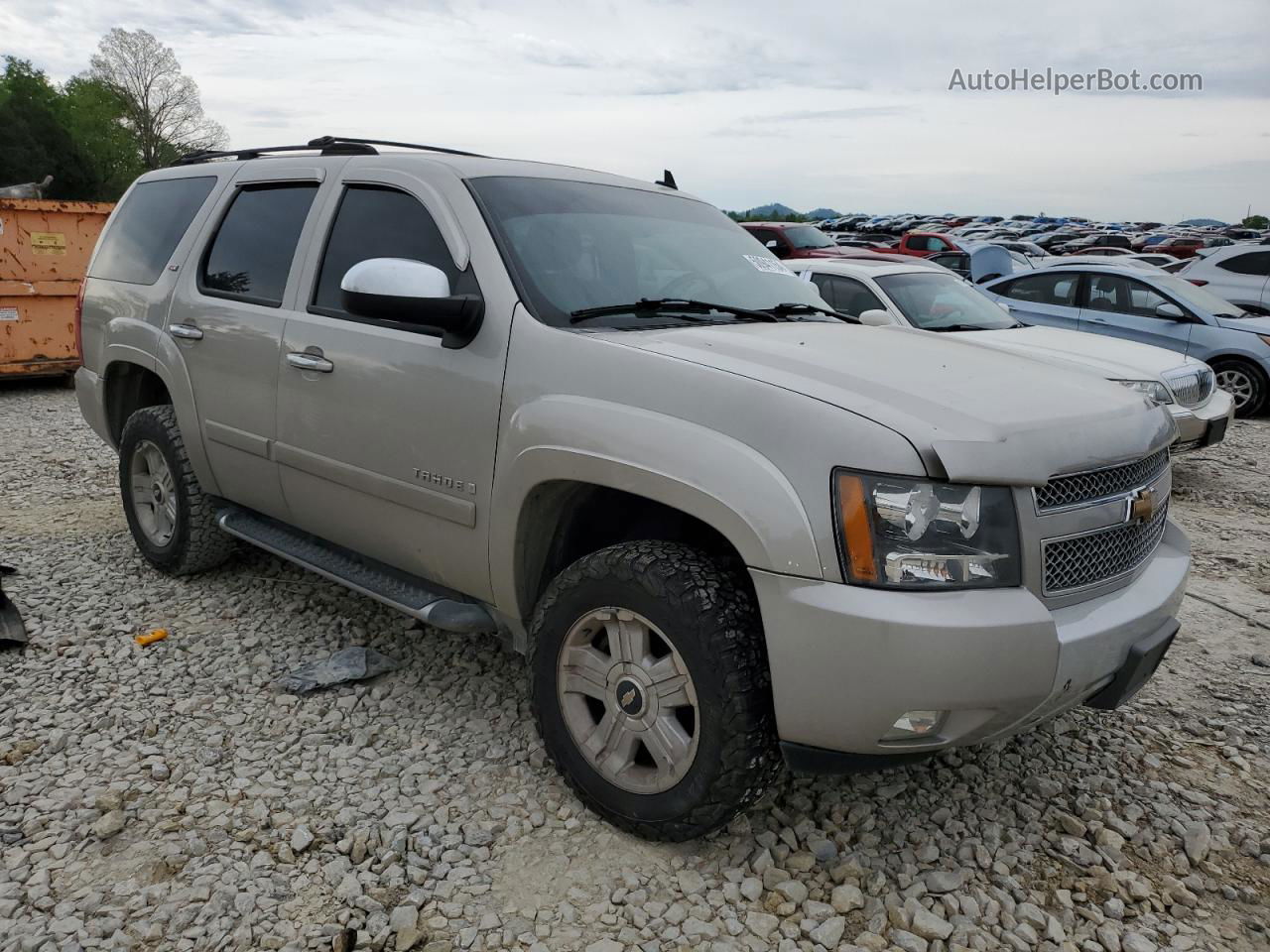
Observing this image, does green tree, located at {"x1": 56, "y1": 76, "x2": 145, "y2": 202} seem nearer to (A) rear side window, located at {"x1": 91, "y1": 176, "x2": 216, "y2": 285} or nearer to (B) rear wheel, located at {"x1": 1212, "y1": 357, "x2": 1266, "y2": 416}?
(A) rear side window, located at {"x1": 91, "y1": 176, "x2": 216, "y2": 285}

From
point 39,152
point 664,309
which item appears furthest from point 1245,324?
point 39,152

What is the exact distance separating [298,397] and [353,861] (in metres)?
1.70

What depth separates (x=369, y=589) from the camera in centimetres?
341

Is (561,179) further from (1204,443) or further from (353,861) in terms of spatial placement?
(1204,443)

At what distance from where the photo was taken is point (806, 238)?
1652 centimetres

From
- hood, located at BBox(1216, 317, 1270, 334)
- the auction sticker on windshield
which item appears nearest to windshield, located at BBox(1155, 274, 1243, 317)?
hood, located at BBox(1216, 317, 1270, 334)

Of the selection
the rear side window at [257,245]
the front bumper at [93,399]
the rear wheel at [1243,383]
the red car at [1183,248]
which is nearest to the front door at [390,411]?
the rear side window at [257,245]

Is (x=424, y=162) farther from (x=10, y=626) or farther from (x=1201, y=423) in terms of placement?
(x=1201, y=423)

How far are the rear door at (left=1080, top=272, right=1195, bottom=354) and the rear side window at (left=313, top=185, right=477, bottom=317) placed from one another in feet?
28.3

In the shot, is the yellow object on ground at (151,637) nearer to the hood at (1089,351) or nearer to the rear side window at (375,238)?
the rear side window at (375,238)

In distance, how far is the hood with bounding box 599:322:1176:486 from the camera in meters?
2.29

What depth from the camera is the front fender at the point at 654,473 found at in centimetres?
230

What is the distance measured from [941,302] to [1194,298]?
4127 mm

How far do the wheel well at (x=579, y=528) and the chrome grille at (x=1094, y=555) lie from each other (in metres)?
0.85
